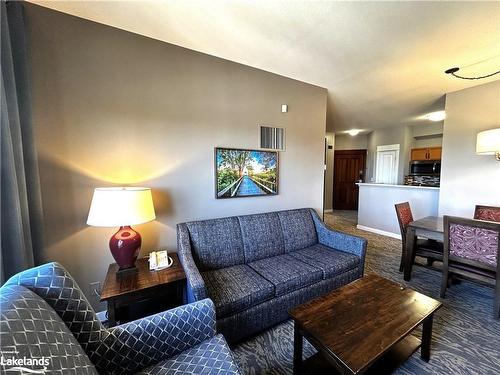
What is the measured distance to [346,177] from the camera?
7.05 metres

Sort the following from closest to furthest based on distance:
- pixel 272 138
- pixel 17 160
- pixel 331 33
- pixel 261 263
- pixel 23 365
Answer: pixel 23 365 < pixel 17 160 < pixel 331 33 < pixel 261 263 < pixel 272 138

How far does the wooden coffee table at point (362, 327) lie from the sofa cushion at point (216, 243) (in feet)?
2.92

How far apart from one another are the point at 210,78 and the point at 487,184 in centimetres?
399

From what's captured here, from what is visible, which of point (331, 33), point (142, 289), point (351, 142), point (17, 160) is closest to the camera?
point (17, 160)

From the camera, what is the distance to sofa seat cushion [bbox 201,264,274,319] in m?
1.58

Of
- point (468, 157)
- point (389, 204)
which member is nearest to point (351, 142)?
point (389, 204)

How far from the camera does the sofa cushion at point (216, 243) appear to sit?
6.66 ft

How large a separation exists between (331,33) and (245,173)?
1.58m

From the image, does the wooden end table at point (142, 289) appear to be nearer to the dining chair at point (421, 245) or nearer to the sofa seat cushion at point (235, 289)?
the sofa seat cushion at point (235, 289)

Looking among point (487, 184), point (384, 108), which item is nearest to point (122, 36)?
point (384, 108)

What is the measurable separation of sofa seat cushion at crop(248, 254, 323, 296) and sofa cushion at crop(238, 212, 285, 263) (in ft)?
0.34

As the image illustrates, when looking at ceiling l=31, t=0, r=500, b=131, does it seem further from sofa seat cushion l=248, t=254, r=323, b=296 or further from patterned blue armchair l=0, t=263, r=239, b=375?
sofa seat cushion l=248, t=254, r=323, b=296

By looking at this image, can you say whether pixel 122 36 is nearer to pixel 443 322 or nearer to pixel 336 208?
pixel 443 322

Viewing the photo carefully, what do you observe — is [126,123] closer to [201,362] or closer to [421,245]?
[201,362]
